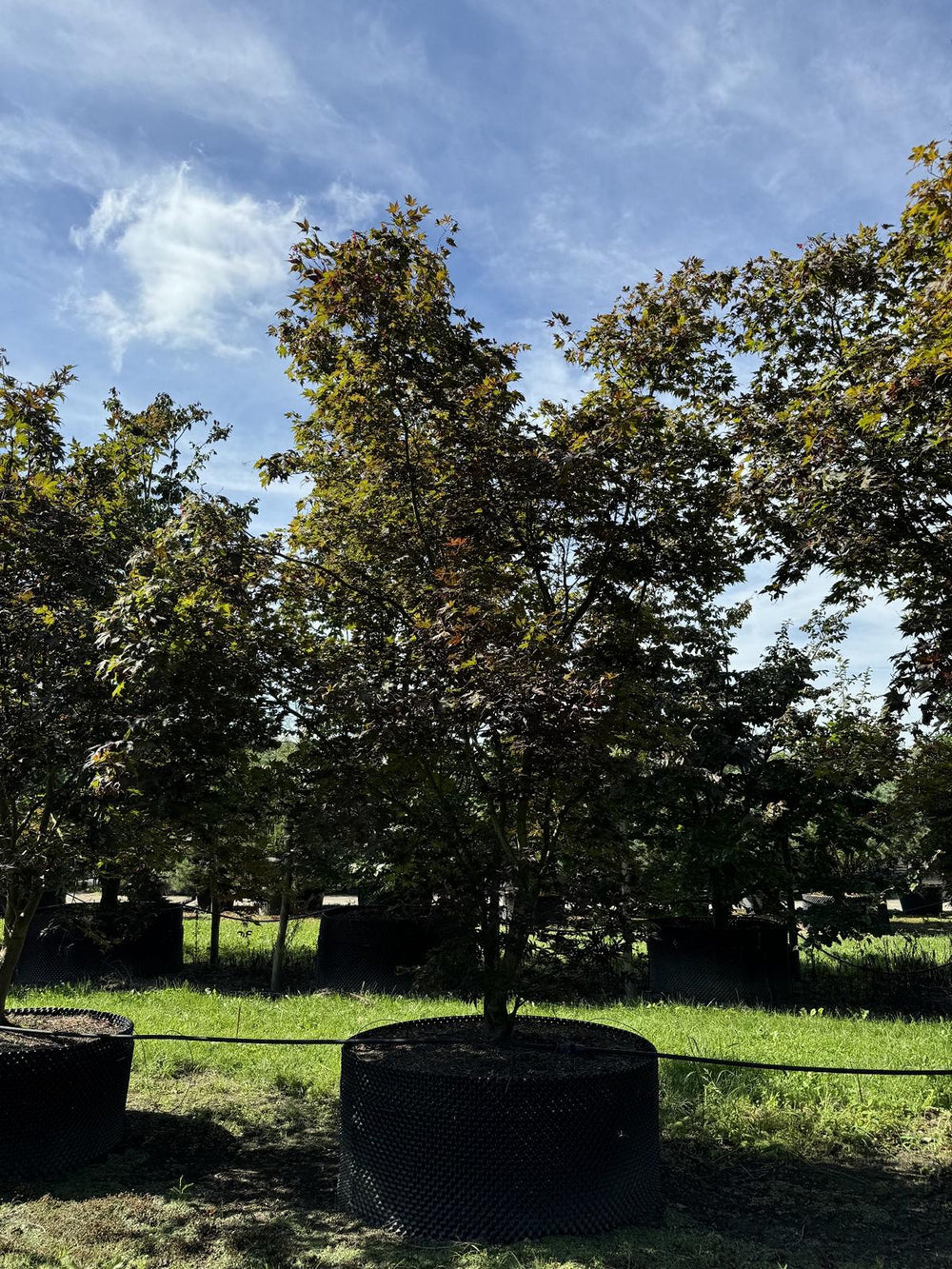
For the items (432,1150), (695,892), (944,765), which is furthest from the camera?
(695,892)

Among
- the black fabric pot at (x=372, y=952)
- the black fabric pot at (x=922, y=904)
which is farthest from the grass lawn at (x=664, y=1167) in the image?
the black fabric pot at (x=922, y=904)

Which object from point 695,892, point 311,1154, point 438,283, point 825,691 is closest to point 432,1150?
point 311,1154

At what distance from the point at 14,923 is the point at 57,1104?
44.6 inches

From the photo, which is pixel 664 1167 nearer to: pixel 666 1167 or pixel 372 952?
pixel 666 1167

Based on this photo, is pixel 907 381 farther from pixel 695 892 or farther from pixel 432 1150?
pixel 695 892

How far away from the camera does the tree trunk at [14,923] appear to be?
5055 millimetres

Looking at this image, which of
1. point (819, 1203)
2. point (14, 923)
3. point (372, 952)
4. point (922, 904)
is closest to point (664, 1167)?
point (819, 1203)

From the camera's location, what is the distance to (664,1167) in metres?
4.80

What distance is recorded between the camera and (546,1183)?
12.6 feet

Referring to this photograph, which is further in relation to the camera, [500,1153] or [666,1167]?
[666,1167]

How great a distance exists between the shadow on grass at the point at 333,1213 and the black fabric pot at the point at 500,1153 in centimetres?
11

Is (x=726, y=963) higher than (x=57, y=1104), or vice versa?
(x=726, y=963)

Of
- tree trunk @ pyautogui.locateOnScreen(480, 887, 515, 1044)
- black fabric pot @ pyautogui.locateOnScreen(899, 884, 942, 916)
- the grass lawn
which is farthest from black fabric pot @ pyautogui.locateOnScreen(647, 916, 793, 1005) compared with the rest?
black fabric pot @ pyautogui.locateOnScreen(899, 884, 942, 916)

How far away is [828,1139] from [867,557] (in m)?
3.56
